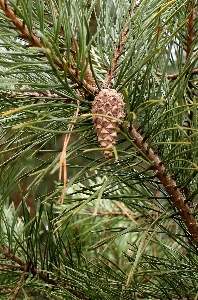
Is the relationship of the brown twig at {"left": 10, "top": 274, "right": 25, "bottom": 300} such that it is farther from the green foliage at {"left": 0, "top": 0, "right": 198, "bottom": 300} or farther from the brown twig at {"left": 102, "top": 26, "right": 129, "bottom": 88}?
the brown twig at {"left": 102, "top": 26, "right": 129, "bottom": 88}

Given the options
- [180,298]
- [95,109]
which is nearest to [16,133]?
[95,109]

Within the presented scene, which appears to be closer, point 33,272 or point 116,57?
point 116,57

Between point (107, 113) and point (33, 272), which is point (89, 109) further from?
point (33, 272)

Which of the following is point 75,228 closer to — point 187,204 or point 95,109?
point 187,204

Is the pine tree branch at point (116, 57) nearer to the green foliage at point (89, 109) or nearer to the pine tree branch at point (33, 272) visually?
the green foliage at point (89, 109)

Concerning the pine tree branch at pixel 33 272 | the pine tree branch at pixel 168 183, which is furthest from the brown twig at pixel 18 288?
the pine tree branch at pixel 168 183

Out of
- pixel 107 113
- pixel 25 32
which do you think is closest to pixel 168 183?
pixel 107 113

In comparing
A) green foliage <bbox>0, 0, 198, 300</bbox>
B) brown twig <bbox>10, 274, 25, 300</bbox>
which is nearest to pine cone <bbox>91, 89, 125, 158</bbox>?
green foliage <bbox>0, 0, 198, 300</bbox>
